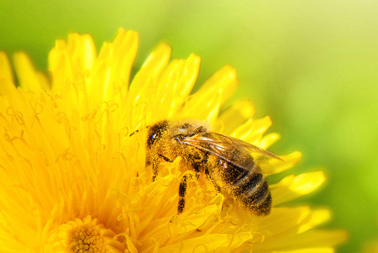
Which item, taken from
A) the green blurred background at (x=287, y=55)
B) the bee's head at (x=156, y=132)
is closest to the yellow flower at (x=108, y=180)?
the bee's head at (x=156, y=132)

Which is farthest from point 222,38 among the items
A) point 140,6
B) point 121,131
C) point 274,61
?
point 121,131

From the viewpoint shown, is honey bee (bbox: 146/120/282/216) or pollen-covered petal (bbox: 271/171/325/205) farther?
pollen-covered petal (bbox: 271/171/325/205)

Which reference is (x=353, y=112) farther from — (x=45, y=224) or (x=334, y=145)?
(x=45, y=224)

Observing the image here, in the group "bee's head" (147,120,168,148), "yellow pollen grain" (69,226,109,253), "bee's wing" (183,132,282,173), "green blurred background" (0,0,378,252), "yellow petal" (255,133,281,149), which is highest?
"green blurred background" (0,0,378,252)

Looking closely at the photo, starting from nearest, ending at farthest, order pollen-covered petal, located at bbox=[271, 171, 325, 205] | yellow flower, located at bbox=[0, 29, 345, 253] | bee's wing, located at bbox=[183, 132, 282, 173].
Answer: bee's wing, located at bbox=[183, 132, 282, 173] < yellow flower, located at bbox=[0, 29, 345, 253] < pollen-covered petal, located at bbox=[271, 171, 325, 205]

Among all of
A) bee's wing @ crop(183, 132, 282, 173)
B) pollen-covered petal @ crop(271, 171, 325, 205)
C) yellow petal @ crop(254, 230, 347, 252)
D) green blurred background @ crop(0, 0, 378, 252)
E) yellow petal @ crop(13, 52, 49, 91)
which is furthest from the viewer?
green blurred background @ crop(0, 0, 378, 252)

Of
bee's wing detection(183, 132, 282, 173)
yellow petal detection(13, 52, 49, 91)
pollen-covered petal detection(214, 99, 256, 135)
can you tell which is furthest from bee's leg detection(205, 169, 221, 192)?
yellow petal detection(13, 52, 49, 91)

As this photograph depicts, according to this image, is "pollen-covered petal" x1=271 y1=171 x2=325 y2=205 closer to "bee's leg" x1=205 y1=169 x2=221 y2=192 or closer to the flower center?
"bee's leg" x1=205 y1=169 x2=221 y2=192
